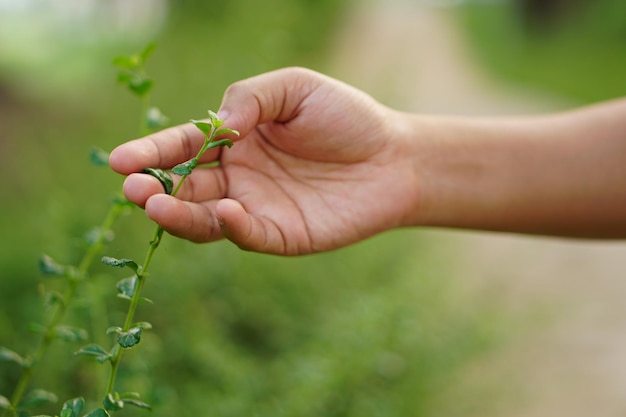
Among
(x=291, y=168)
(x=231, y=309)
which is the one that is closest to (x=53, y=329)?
(x=291, y=168)

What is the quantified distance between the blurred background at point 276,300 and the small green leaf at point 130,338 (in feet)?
1.23

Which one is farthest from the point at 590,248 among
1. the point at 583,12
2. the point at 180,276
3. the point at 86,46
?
the point at 583,12

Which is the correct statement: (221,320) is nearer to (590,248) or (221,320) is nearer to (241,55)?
(241,55)

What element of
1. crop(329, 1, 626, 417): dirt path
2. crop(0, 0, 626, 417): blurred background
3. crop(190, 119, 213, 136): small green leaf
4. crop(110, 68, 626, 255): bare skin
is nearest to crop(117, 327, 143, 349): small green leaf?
crop(110, 68, 626, 255): bare skin

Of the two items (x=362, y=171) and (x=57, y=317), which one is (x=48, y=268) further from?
(x=362, y=171)

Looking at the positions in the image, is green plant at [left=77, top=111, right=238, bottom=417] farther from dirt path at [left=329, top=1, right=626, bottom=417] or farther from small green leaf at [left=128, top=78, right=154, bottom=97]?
dirt path at [left=329, top=1, right=626, bottom=417]

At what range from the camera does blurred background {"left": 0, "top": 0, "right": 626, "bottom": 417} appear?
75.2 inches

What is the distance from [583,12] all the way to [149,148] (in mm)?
10061

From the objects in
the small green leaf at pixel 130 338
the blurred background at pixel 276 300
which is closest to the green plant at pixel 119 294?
the small green leaf at pixel 130 338

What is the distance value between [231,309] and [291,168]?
1242mm

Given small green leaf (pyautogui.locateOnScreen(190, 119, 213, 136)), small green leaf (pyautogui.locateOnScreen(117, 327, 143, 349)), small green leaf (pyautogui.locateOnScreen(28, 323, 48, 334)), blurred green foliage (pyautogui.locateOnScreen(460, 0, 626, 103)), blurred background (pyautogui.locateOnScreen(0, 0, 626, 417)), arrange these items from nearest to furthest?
small green leaf (pyautogui.locateOnScreen(117, 327, 143, 349)), small green leaf (pyautogui.locateOnScreen(190, 119, 213, 136)), small green leaf (pyautogui.locateOnScreen(28, 323, 48, 334)), blurred background (pyautogui.locateOnScreen(0, 0, 626, 417)), blurred green foliage (pyautogui.locateOnScreen(460, 0, 626, 103))

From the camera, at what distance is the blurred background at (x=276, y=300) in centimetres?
191

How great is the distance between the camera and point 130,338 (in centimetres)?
88

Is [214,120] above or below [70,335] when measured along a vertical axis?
above
